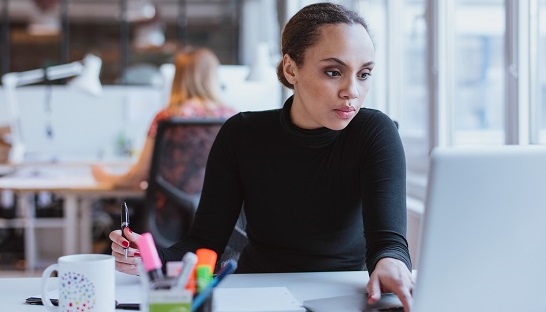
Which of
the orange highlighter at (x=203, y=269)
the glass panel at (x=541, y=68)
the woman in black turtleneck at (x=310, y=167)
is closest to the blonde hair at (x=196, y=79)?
the glass panel at (x=541, y=68)

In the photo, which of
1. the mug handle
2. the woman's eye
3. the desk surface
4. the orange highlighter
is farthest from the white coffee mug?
the desk surface

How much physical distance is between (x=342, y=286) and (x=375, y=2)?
128 inches

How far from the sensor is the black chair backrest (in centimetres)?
303

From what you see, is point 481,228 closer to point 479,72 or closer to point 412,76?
point 479,72

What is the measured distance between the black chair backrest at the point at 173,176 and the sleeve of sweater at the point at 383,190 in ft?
4.76

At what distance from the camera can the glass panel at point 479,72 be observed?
3.31m

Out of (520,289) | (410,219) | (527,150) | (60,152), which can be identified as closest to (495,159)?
(527,150)

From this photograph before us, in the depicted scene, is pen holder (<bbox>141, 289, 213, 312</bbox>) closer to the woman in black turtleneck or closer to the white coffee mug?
the white coffee mug

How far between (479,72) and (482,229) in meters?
2.75

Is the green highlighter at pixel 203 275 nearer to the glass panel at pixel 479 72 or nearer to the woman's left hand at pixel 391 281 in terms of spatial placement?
the woman's left hand at pixel 391 281

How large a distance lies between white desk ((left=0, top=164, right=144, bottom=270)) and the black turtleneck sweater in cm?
201

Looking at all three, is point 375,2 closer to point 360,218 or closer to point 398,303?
point 360,218

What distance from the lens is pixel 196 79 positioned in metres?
3.44

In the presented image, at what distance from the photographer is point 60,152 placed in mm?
6535
